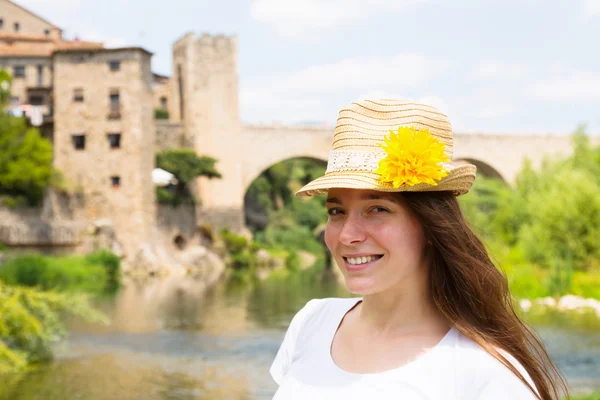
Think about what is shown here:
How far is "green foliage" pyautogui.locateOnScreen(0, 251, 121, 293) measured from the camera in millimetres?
16344

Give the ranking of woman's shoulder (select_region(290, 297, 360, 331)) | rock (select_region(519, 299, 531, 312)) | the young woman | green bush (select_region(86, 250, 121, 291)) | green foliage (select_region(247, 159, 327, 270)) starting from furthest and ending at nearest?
1. green foliage (select_region(247, 159, 327, 270))
2. green bush (select_region(86, 250, 121, 291))
3. rock (select_region(519, 299, 531, 312))
4. woman's shoulder (select_region(290, 297, 360, 331))
5. the young woman

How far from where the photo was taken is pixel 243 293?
53.5ft

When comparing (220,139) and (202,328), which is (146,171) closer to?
(220,139)

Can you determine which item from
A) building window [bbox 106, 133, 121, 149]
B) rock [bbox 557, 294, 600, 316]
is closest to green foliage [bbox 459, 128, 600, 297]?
rock [bbox 557, 294, 600, 316]

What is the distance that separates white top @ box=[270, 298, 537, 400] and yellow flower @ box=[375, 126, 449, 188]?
29 cm

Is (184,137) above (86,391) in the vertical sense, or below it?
above

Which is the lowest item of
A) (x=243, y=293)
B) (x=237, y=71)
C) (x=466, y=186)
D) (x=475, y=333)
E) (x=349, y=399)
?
(x=243, y=293)

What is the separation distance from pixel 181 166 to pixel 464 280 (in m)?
23.2

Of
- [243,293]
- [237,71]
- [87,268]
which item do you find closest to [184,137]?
[237,71]

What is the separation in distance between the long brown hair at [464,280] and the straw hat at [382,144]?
0.14ft

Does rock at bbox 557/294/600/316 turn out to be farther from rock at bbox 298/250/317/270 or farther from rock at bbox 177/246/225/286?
rock at bbox 298/250/317/270

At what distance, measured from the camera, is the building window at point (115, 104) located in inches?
928

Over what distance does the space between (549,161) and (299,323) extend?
2078cm

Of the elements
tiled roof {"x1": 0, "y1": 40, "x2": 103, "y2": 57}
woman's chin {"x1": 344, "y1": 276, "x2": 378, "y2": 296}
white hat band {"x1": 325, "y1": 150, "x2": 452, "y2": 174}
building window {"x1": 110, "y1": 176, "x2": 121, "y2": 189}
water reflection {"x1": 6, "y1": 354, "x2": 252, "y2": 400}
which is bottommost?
water reflection {"x1": 6, "y1": 354, "x2": 252, "y2": 400}
